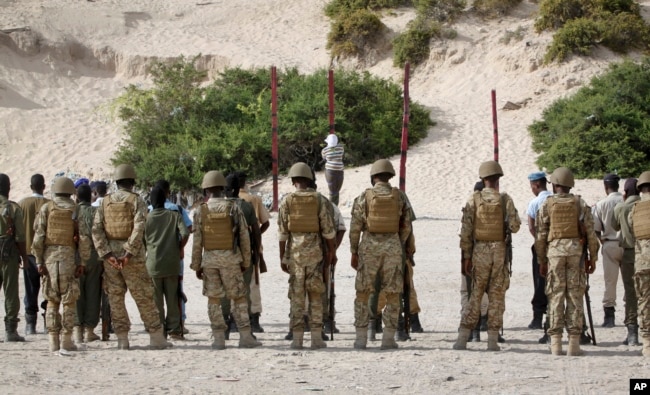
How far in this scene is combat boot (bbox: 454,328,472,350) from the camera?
9867 mm

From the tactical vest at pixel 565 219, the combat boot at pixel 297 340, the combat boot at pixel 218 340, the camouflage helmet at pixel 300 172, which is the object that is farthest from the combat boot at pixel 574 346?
the combat boot at pixel 218 340

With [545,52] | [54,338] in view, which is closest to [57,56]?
[545,52]

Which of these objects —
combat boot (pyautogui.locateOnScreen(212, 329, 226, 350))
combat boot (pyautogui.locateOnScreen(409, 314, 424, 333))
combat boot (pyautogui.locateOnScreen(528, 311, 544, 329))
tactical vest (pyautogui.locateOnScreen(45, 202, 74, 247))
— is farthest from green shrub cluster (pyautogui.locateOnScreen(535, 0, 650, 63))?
tactical vest (pyautogui.locateOnScreen(45, 202, 74, 247))

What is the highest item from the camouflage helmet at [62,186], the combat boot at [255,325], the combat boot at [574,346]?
the camouflage helmet at [62,186]

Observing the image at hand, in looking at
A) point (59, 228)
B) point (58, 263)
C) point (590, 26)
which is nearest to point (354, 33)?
point (590, 26)

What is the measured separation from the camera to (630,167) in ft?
92.7

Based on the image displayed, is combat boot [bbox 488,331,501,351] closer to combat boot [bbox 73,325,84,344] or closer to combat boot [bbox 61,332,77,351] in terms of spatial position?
combat boot [bbox 61,332,77,351]

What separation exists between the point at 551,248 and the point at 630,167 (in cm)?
1964

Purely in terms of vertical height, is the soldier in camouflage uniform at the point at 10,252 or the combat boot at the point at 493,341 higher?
the soldier in camouflage uniform at the point at 10,252

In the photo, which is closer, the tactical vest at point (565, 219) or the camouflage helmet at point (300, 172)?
the tactical vest at point (565, 219)

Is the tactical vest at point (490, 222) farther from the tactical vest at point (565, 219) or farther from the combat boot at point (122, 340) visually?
the combat boot at point (122, 340)

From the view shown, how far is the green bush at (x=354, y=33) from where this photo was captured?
3991 cm

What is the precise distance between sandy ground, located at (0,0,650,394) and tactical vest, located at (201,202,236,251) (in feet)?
3.43

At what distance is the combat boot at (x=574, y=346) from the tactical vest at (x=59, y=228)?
4.85 metres
